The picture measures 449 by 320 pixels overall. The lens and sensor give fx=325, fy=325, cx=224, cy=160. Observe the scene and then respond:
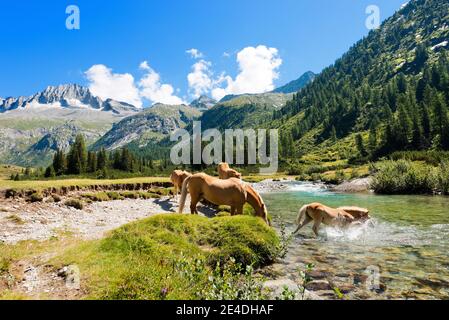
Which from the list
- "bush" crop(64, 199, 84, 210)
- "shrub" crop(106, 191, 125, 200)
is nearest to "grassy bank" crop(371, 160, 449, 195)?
"shrub" crop(106, 191, 125, 200)

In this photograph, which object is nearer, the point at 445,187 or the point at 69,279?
the point at 69,279

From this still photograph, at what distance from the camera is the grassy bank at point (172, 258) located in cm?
751

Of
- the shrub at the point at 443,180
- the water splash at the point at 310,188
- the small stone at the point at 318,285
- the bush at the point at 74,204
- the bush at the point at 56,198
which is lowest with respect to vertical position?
the water splash at the point at 310,188

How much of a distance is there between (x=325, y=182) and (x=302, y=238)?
231 ft

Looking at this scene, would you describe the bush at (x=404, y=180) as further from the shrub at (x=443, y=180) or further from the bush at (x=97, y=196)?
the bush at (x=97, y=196)

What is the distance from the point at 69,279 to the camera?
347 inches

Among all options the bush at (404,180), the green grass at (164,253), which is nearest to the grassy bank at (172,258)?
the green grass at (164,253)

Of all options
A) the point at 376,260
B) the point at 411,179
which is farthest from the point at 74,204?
the point at 411,179

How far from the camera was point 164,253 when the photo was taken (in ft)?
34.9

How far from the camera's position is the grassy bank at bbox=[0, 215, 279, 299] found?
24.6 feet

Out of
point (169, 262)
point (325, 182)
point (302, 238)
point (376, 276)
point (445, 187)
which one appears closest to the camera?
point (169, 262)

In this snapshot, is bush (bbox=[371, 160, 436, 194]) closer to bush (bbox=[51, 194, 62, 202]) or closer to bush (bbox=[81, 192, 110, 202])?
bush (bbox=[81, 192, 110, 202])

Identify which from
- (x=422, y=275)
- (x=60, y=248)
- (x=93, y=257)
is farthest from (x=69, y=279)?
(x=422, y=275)

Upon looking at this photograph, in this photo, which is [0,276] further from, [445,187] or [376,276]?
[445,187]
